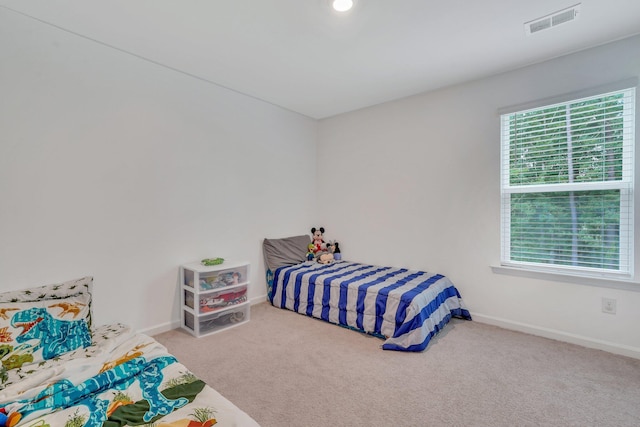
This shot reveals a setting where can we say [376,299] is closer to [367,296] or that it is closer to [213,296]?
[367,296]

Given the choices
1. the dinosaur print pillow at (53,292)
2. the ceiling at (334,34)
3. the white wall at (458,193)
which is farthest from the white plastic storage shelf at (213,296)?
the ceiling at (334,34)

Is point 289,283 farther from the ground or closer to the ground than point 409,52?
closer to the ground

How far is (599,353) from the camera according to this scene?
2330 mm

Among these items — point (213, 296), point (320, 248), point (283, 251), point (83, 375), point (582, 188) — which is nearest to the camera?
point (83, 375)

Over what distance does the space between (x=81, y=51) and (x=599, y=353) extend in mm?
4642

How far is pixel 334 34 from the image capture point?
2.21 metres

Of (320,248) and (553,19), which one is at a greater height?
(553,19)

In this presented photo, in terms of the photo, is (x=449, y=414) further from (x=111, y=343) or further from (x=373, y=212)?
(x=373, y=212)

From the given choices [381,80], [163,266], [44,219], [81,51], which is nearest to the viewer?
[44,219]

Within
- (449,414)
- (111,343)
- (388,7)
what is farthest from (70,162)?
(449,414)

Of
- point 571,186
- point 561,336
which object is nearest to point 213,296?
point 561,336

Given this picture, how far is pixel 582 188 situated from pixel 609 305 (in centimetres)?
95

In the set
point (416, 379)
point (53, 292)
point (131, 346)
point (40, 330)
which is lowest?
point (416, 379)

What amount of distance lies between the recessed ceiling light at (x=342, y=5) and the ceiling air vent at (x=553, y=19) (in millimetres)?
1280
